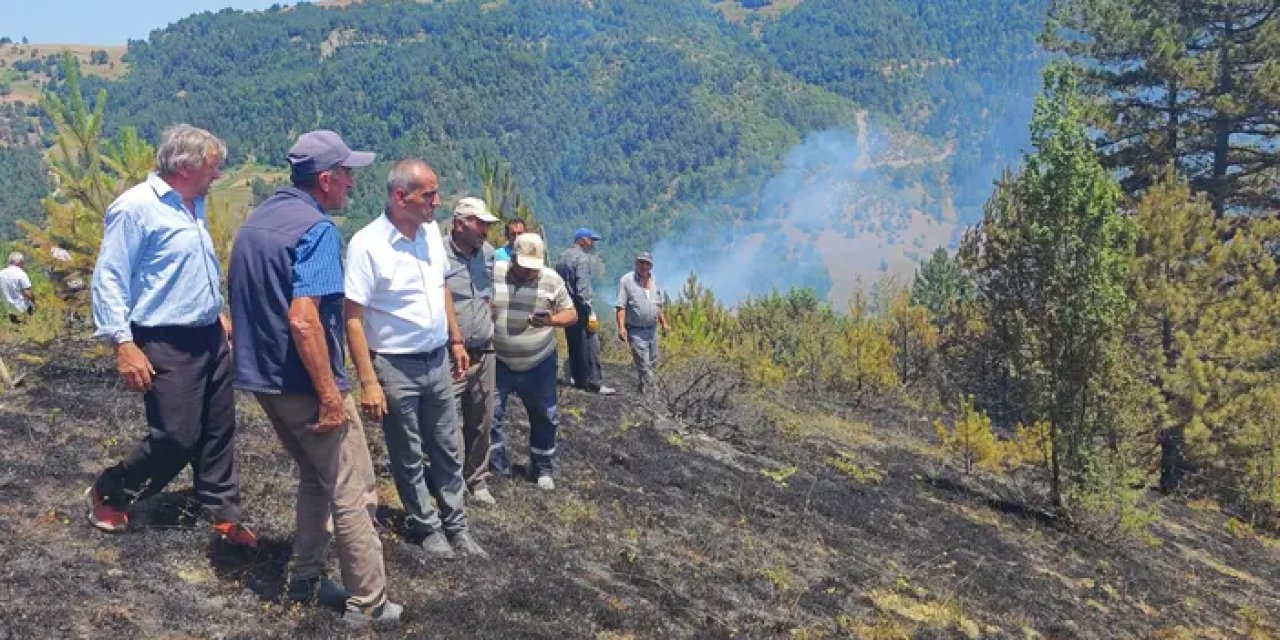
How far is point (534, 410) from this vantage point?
695cm

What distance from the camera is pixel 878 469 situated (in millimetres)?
12305

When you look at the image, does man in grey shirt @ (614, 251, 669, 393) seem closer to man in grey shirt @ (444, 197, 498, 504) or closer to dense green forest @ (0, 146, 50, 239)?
man in grey shirt @ (444, 197, 498, 504)

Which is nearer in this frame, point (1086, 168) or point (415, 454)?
point (415, 454)

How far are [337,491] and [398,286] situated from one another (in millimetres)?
993

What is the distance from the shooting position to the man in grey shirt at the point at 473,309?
5.80 meters

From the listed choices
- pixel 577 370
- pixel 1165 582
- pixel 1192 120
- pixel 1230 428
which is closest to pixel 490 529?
pixel 577 370

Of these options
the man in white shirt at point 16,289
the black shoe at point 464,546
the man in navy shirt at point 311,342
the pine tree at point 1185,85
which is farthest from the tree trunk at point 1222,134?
the man in white shirt at point 16,289

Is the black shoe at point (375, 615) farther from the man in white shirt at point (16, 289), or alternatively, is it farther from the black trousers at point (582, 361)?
the man in white shirt at point (16, 289)

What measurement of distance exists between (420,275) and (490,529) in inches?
80.3

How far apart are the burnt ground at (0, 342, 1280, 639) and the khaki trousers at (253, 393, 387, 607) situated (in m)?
0.26

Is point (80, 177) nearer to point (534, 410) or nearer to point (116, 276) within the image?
point (534, 410)

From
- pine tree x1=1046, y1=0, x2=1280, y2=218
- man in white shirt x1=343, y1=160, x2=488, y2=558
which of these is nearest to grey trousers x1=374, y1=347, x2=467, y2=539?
man in white shirt x1=343, y1=160, x2=488, y2=558

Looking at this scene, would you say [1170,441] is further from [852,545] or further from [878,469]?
[852,545]

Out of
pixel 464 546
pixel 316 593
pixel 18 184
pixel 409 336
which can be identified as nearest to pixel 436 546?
pixel 464 546
